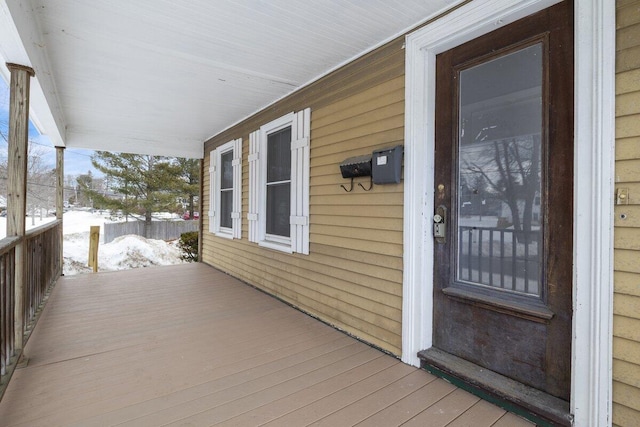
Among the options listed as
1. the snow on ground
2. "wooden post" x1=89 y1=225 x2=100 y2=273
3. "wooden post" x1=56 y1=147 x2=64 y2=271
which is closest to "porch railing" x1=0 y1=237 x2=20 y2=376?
"wooden post" x1=56 y1=147 x2=64 y2=271

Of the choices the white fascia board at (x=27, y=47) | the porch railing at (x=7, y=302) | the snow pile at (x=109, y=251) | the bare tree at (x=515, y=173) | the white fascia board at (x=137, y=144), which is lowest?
the snow pile at (x=109, y=251)

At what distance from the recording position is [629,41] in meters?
1.37

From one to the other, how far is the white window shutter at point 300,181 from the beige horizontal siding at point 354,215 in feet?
0.29

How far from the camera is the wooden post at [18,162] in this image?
6.96ft

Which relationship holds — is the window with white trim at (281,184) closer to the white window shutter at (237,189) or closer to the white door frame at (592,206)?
the white window shutter at (237,189)

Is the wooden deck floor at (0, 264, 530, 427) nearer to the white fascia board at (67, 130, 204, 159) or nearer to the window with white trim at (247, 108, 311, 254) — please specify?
the window with white trim at (247, 108, 311, 254)

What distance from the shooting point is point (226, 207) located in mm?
5633

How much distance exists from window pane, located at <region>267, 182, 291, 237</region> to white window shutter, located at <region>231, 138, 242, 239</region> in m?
0.82

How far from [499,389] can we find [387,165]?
1.58m

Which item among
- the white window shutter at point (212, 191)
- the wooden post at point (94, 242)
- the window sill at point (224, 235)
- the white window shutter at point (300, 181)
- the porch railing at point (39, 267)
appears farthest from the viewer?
the wooden post at point (94, 242)

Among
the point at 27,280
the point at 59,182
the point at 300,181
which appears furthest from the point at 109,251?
the point at 300,181

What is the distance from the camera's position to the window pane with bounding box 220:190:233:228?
5.48 m

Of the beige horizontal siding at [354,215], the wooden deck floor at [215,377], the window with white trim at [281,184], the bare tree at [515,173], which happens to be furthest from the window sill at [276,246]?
the bare tree at [515,173]

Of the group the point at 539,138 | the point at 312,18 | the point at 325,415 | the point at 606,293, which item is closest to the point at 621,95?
the point at 539,138
